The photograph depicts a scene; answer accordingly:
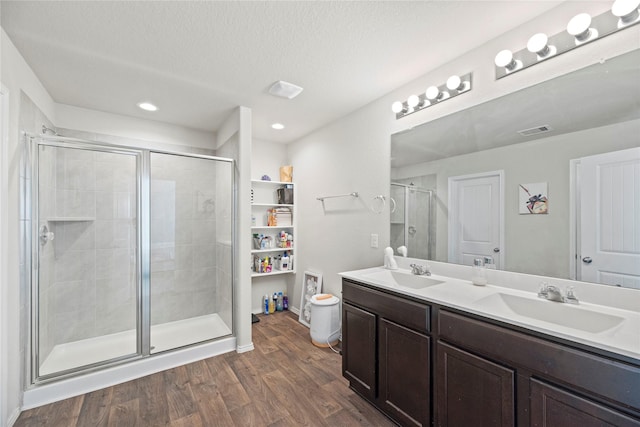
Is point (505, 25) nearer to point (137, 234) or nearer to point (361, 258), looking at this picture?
point (361, 258)

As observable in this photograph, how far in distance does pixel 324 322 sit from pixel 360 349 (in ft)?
2.88

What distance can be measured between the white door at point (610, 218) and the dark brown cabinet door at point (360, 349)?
1.20m

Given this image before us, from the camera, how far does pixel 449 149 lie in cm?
194

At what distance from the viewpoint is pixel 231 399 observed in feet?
6.30

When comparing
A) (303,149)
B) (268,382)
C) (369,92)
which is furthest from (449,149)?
(268,382)

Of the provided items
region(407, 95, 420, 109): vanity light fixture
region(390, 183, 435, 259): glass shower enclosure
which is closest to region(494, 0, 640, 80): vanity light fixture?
region(407, 95, 420, 109): vanity light fixture

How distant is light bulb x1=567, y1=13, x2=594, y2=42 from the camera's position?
126 cm

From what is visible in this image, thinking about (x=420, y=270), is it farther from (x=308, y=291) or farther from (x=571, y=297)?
(x=308, y=291)

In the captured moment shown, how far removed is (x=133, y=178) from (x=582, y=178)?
10.5 ft

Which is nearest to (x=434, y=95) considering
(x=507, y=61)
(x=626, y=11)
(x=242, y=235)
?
(x=507, y=61)

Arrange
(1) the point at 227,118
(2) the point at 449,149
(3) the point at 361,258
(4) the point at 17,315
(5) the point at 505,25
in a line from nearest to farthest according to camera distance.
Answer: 1. (5) the point at 505,25
2. (4) the point at 17,315
3. (2) the point at 449,149
4. (3) the point at 361,258
5. (1) the point at 227,118

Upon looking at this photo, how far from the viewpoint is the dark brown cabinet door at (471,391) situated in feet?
3.67

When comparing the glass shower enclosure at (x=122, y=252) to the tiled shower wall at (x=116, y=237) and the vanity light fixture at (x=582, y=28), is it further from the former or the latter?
the vanity light fixture at (x=582, y=28)

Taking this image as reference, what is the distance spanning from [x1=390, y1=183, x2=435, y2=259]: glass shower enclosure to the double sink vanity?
0.69ft
